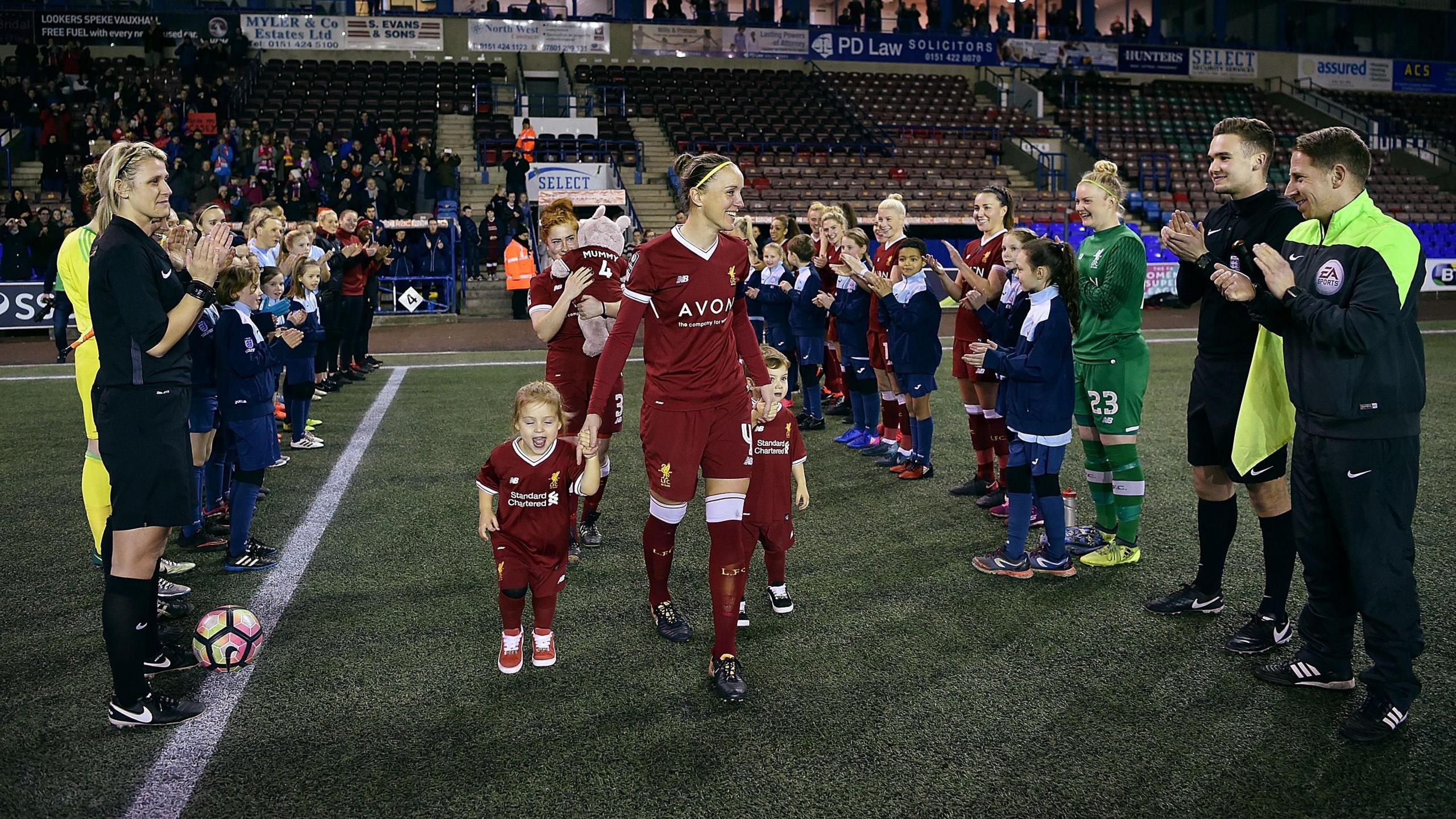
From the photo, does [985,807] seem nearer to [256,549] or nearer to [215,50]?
[256,549]

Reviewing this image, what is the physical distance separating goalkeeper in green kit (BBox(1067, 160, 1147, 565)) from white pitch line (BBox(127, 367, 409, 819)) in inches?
164

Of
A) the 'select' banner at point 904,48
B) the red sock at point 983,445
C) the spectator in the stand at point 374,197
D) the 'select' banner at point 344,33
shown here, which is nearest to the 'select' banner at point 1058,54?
the 'select' banner at point 904,48

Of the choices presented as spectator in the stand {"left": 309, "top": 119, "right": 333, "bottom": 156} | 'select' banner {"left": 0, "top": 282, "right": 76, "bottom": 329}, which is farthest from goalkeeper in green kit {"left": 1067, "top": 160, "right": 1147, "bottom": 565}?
spectator in the stand {"left": 309, "top": 119, "right": 333, "bottom": 156}

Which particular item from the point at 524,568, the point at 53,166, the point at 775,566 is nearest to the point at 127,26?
the point at 53,166

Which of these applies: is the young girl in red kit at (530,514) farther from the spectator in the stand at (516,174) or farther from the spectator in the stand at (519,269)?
the spectator in the stand at (516,174)

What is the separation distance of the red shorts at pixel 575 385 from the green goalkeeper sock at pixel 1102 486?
266cm

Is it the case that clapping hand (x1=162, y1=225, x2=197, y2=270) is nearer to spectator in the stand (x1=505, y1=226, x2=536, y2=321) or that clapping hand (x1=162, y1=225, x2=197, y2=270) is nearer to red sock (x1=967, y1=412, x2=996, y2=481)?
red sock (x1=967, y1=412, x2=996, y2=481)

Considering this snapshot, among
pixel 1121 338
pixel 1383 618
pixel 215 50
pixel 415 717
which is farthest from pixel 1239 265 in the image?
pixel 215 50

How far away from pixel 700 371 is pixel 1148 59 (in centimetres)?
3675

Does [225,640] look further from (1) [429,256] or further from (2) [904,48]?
(2) [904,48]

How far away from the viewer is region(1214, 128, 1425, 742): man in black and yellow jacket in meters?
3.39

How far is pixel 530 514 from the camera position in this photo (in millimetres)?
4117

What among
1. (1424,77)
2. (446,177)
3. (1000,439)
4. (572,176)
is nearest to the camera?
(1000,439)

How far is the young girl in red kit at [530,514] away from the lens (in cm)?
407
